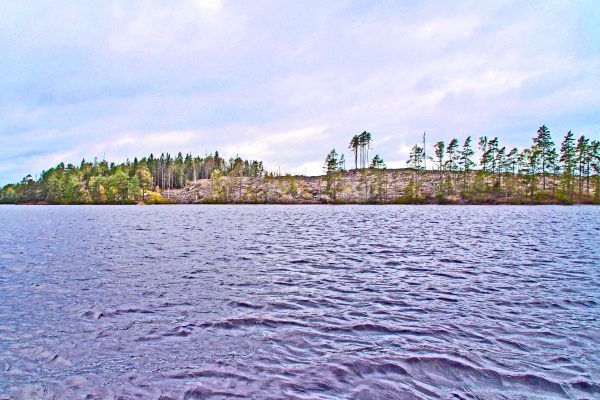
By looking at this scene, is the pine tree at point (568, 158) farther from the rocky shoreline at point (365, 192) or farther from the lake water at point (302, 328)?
the lake water at point (302, 328)

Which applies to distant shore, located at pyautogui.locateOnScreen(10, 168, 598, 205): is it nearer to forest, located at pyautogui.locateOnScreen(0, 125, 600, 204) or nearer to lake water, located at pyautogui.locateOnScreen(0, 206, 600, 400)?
forest, located at pyautogui.locateOnScreen(0, 125, 600, 204)

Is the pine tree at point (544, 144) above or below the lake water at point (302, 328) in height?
above

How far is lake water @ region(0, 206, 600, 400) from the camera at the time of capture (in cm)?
699

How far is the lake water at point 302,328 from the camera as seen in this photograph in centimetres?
699

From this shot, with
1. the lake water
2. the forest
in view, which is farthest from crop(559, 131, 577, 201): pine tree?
the lake water

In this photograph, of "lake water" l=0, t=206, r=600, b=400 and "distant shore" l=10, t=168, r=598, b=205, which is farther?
"distant shore" l=10, t=168, r=598, b=205

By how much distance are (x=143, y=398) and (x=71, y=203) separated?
204 metres

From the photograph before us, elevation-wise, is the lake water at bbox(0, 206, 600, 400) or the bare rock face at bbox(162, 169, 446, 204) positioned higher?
the bare rock face at bbox(162, 169, 446, 204)

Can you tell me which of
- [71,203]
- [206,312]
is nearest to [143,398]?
[206,312]

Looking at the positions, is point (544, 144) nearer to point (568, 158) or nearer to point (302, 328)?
point (568, 158)

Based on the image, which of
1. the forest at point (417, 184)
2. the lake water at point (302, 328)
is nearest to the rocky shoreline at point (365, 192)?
the forest at point (417, 184)

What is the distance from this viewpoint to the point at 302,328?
32.9ft

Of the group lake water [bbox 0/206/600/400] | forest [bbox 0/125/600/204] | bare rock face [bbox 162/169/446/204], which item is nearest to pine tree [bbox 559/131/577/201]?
forest [bbox 0/125/600/204]

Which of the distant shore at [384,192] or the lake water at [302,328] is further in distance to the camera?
the distant shore at [384,192]
